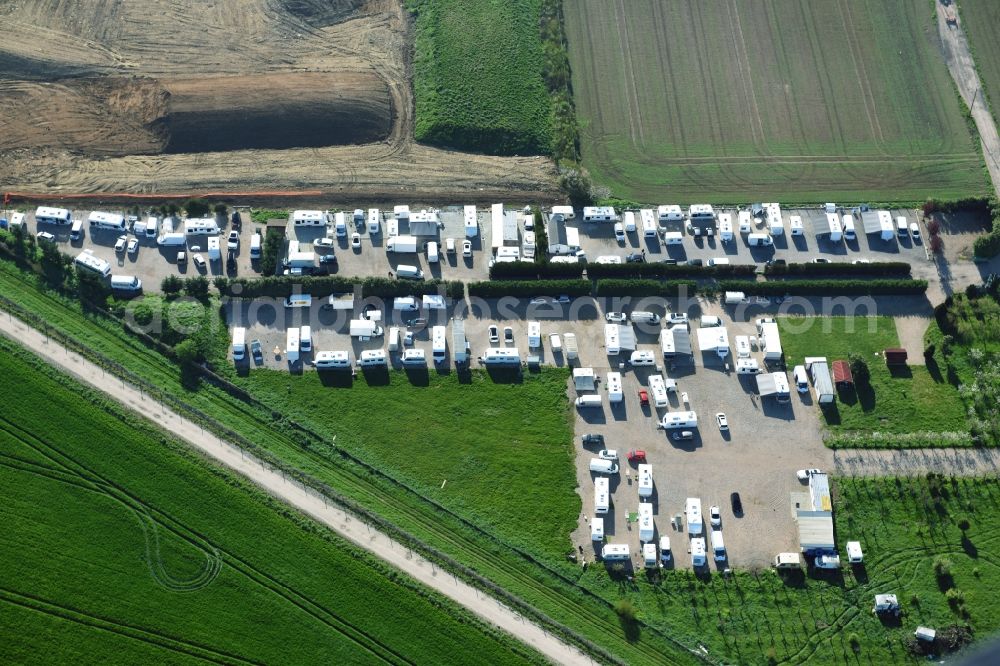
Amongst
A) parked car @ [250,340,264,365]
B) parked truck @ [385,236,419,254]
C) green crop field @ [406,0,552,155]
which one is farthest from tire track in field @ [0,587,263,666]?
green crop field @ [406,0,552,155]

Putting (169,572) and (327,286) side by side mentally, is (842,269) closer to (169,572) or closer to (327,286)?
(327,286)

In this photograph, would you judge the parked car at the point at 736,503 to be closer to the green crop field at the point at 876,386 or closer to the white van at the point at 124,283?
the green crop field at the point at 876,386

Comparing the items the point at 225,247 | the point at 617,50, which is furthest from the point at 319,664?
the point at 617,50

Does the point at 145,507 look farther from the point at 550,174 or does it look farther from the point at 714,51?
the point at 714,51

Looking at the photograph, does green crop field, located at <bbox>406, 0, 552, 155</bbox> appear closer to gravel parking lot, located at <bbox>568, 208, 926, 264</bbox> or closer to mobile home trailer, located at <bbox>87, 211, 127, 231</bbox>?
gravel parking lot, located at <bbox>568, 208, 926, 264</bbox>

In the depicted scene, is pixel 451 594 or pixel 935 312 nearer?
pixel 451 594
